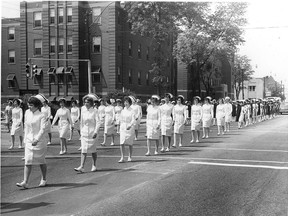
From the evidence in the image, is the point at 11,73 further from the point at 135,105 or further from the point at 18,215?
the point at 18,215

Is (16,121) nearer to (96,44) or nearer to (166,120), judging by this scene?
(166,120)

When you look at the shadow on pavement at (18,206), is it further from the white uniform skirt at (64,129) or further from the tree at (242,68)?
the tree at (242,68)

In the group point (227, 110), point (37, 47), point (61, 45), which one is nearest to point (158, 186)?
point (227, 110)

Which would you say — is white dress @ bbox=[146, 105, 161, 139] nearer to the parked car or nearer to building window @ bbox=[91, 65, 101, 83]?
building window @ bbox=[91, 65, 101, 83]

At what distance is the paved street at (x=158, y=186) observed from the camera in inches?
262

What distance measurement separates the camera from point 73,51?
34500 millimetres

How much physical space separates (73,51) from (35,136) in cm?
2717

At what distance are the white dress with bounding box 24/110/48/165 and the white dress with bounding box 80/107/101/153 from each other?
1.88 metres

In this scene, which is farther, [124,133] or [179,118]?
[179,118]

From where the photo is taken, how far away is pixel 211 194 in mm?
7602

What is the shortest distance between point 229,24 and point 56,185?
30.0m

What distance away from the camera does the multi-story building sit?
2923cm

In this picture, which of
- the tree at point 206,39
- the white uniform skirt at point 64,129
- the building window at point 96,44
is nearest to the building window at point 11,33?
the building window at point 96,44

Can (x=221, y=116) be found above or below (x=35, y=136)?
below
